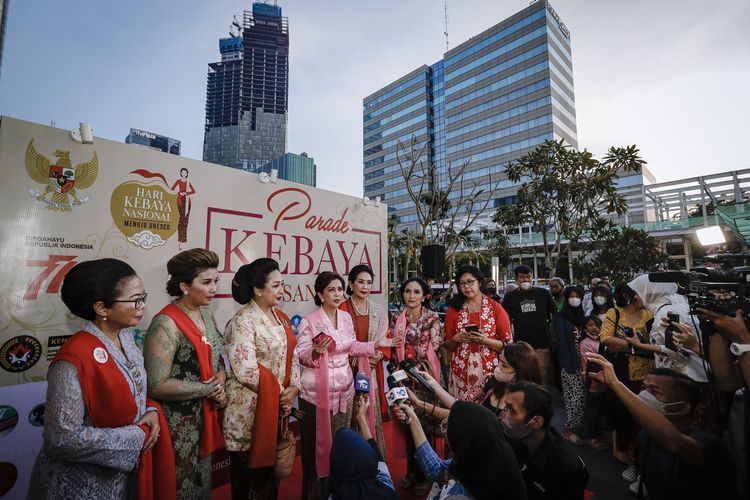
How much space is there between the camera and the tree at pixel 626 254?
46.9ft

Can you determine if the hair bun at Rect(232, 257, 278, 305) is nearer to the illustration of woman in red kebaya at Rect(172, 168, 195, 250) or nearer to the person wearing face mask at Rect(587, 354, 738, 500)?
the illustration of woman in red kebaya at Rect(172, 168, 195, 250)

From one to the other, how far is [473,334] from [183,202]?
2623mm

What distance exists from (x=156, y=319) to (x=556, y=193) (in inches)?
517

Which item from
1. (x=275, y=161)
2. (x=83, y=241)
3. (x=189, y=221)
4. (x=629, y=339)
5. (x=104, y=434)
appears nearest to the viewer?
(x=104, y=434)

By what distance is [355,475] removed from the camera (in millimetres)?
1326

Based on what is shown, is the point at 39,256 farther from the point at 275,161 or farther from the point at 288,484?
the point at 275,161

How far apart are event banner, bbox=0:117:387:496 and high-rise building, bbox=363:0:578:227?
129 feet

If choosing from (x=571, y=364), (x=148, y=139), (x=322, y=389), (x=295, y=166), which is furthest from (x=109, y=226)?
(x=148, y=139)

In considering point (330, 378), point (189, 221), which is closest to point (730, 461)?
point (330, 378)

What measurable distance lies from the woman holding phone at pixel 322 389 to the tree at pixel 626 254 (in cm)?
1515

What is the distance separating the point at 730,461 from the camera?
1.56 meters

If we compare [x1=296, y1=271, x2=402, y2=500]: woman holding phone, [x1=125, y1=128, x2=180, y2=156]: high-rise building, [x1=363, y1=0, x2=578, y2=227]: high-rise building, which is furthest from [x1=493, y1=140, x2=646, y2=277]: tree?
[x1=125, y1=128, x2=180, y2=156]: high-rise building

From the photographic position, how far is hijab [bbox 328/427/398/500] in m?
1.29

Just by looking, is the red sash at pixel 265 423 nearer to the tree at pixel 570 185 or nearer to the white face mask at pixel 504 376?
the white face mask at pixel 504 376
